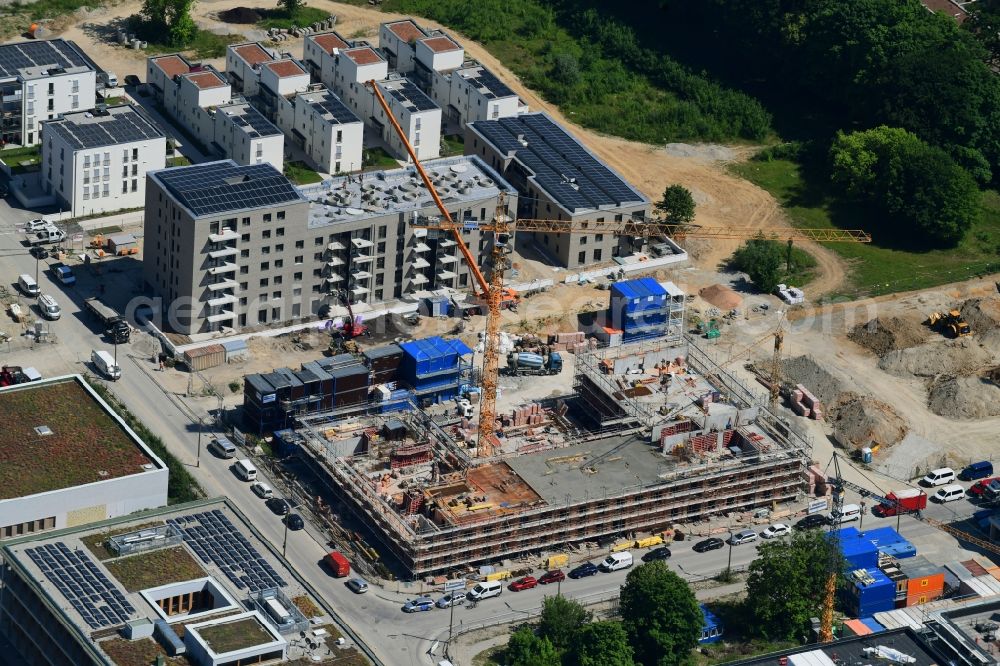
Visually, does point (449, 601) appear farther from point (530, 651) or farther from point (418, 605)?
point (530, 651)

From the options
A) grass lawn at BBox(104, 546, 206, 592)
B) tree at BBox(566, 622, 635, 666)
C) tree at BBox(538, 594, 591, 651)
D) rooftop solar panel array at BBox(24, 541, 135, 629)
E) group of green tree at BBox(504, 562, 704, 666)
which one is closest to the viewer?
rooftop solar panel array at BBox(24, 541, 135, 629)

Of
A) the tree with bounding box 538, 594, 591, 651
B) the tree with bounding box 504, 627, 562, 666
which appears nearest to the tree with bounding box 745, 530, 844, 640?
the tree with bounding box 538, 594, 591, 651

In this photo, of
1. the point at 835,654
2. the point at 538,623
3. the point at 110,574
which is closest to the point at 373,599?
the point at 538,623

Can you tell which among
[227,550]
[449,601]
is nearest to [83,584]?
[227,550]

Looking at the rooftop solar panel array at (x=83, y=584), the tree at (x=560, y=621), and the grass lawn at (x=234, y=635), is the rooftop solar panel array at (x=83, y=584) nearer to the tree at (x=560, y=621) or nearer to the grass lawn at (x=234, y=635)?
the grass lawn at (x=234, y=635)

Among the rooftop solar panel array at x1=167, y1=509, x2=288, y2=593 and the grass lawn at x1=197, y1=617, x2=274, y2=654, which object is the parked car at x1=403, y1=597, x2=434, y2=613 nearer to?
the rooftop solar panel array at x1=167, y1=509, x2=288, y2=593

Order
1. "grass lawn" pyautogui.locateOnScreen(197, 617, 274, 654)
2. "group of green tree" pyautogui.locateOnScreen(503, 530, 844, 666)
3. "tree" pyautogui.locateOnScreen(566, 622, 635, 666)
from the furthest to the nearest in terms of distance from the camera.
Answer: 1. "group of green tree" pyautogui.locateOnScreen(503, 530, 844, 666)
2. "tree" pyautogui.locateOnScreen(566, 622, 635, 666)
3. "grass lawn" pyautogui.locateOnScreen(197, 617, 274, 654)

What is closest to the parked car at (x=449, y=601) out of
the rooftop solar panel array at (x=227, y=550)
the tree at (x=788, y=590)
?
the rooftop solar panel array at (x=227, y=550)
